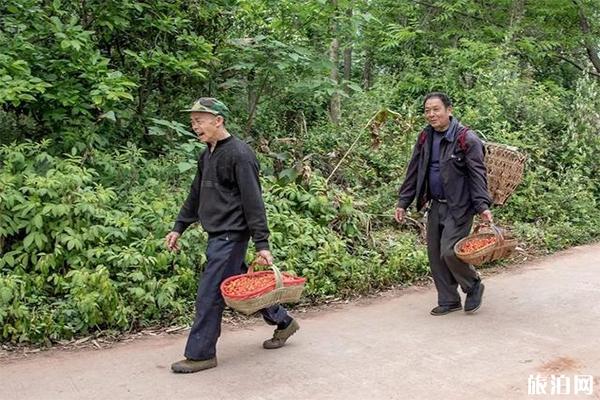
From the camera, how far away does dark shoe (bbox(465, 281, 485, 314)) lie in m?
5.92

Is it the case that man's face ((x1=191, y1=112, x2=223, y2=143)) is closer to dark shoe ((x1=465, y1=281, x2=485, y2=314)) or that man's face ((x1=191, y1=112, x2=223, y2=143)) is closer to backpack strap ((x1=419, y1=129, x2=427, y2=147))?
backpack strap ((x1=419, y1=129, x2=427, y2=147))

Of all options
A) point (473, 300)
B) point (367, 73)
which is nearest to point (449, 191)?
point (473, 300)

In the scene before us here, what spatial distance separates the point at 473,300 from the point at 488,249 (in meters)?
0.63

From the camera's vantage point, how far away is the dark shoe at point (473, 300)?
592 centimetres

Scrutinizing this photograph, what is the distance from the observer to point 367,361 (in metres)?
4.79

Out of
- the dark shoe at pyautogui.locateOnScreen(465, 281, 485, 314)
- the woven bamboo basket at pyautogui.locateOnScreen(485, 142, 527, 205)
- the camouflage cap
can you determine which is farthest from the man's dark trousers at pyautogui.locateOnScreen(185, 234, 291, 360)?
the woven bamboo basket at pyautogui.locateOnScreen(485, 142, 527, 205)

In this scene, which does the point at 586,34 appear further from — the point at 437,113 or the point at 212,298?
the point at 212,298

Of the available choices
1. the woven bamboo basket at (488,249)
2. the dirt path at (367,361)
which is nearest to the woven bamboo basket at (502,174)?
the woven bamboo basket at (488,249)

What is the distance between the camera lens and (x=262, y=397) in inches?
163

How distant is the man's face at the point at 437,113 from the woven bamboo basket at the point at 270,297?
6.84 feet

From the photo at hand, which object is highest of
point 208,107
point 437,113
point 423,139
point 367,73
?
point 367,73

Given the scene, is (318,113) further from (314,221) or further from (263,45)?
(314,221)

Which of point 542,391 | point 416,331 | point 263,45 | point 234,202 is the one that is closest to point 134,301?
point 234,202

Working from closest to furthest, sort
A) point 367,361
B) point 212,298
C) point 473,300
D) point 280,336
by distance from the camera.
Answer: point 212,298 < point 367,361 < point 280,336 < point 473,300
